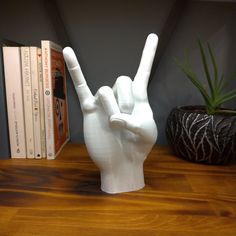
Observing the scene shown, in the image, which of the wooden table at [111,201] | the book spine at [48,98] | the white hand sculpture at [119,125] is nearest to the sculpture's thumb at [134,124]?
the white hand sculpture at [119,125]

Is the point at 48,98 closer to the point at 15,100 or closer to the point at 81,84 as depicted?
the point at 15,100

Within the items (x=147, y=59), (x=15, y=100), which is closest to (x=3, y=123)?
(x=15, y=100)

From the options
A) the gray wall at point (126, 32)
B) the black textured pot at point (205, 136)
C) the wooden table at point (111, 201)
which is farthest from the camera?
the gray wall at point (126, 32)

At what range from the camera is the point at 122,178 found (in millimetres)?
450

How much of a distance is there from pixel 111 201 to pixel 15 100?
340 millimetres

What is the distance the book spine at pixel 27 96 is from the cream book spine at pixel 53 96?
4 centimetres

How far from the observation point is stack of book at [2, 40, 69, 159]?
58cm

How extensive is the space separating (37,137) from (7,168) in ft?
0.32

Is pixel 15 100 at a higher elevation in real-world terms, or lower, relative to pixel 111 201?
higher

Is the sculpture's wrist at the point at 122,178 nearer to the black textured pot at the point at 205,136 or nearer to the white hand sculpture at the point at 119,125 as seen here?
the white hand sculpture at the point at 119,125

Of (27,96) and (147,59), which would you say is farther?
(27,96)

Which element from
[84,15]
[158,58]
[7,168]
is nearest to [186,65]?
[158,58]

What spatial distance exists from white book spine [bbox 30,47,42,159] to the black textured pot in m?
0.33

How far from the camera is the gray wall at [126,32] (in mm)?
688
